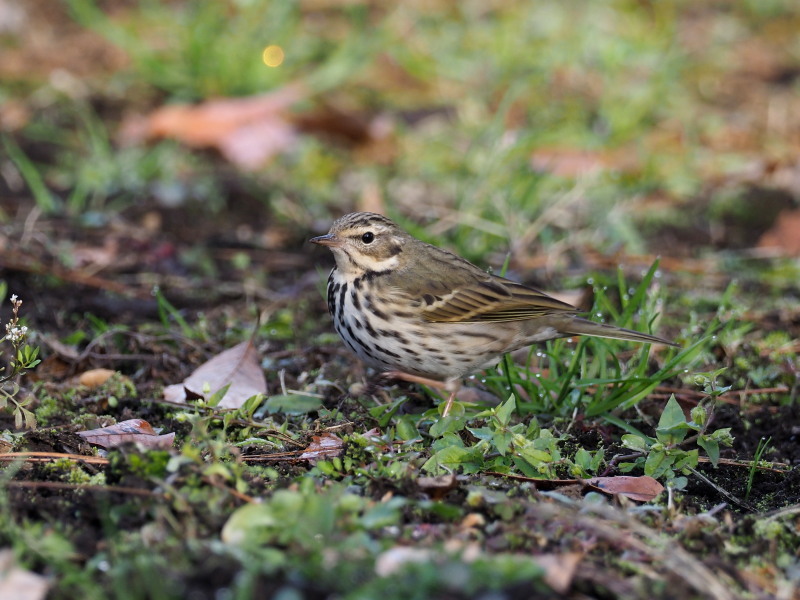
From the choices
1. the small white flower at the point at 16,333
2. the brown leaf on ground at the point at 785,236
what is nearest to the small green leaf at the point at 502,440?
the small white flower at the point at 16,333

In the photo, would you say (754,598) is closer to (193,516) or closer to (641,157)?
(193,516)

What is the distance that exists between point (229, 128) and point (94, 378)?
3.83 metres

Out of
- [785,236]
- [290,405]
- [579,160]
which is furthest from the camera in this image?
[579,160]

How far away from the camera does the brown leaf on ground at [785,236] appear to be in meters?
6.97

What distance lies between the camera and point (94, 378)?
4.80 metres

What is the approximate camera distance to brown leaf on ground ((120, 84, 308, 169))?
26.7ft

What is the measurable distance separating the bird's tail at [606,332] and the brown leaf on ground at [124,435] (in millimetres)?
1803

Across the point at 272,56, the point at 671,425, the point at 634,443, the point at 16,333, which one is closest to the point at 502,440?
the point at 634,443

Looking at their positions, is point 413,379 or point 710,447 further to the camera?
point 413,379

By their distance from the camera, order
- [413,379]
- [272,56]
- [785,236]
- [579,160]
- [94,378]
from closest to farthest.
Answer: [413,379] → [94,378] → [785,236] → [579,160] → [272,56]

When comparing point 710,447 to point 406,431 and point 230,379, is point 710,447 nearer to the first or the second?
point 406,431

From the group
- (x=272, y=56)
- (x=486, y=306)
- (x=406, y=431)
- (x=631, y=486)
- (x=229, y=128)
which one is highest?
(x=272, y=56)

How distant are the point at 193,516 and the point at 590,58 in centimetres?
706

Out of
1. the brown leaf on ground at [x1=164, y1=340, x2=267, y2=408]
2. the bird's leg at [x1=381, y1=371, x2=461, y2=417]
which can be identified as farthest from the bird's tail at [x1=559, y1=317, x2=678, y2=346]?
the brown leaf on ground at [x1=164, y1=340, x2=267, y2=408]
